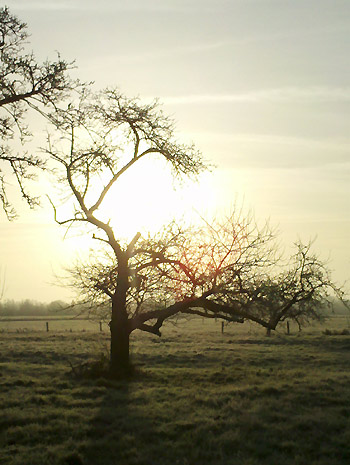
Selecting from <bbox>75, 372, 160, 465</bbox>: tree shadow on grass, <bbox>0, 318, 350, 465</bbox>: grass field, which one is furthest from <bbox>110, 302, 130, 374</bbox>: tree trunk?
<bbox>75, 372, 160, 465</bbox>: tree shadow on grass

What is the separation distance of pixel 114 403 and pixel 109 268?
6623 millimetres

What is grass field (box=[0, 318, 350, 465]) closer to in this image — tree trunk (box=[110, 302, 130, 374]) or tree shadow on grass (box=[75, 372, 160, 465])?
tree shadow on grass (box=[75, 372, 160, 465])

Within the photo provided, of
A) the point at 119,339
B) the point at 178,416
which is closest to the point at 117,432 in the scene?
the point at 178,416

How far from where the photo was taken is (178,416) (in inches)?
448

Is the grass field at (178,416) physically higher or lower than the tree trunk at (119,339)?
lower

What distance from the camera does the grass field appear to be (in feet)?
29.0

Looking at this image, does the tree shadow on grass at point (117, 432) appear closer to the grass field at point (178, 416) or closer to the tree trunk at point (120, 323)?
the grass field at point (178, 416)

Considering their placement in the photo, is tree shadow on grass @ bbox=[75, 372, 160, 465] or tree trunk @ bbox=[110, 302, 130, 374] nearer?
tree shadow on grass @ bbox=[75, 372, 160, 465]

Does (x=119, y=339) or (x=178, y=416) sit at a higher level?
(x=119, y=339)

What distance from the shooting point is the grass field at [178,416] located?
885 cm

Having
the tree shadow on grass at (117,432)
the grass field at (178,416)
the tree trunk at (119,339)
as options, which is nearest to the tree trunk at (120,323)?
the tree trunk at (119,339)

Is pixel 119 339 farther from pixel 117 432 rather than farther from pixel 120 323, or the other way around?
pixel 117 432

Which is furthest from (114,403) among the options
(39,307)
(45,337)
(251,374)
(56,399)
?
(39,307)

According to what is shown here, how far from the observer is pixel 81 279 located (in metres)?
18.9
